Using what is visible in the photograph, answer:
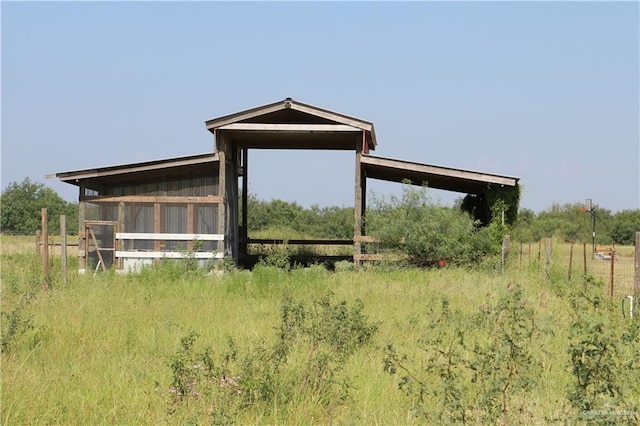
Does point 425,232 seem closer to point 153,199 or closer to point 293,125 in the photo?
point 293,125

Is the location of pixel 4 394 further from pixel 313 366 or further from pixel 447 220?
pixel 447 220

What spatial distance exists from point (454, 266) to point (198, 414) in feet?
45.2

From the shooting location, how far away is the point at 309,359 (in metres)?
7.61

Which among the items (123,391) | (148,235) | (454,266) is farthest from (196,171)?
(123,391)

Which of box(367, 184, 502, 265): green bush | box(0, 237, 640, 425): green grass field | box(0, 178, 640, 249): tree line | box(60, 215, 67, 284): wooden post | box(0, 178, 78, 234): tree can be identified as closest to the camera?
box(0, 237, 640, 425): green grass field

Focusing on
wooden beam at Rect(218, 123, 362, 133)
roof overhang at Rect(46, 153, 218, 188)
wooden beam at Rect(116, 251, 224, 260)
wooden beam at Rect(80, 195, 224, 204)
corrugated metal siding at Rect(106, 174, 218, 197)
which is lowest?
wooden beam at Rect(116, 251, 224, 260)

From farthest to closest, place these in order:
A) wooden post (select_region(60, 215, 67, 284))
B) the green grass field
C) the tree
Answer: the tree → wooden post (select_region(60, 215, 67, 284)) → the green grass field

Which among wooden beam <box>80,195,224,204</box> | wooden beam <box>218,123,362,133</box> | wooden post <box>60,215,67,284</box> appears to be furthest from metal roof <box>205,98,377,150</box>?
wooden post <box>60,215,67,284</box>

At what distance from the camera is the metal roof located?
773 inches

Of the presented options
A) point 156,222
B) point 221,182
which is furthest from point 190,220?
point 221,182

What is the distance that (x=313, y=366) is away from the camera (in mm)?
7363

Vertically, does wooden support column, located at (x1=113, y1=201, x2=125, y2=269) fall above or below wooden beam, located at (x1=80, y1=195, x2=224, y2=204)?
below

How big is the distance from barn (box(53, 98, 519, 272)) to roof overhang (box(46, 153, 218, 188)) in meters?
0.03

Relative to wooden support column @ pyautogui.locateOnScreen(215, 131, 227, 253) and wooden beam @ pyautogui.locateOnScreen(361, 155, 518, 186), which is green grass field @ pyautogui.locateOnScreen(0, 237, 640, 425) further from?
wooden beam @ pyautogui.locateOnScreen(361, 155, 518, 186)
